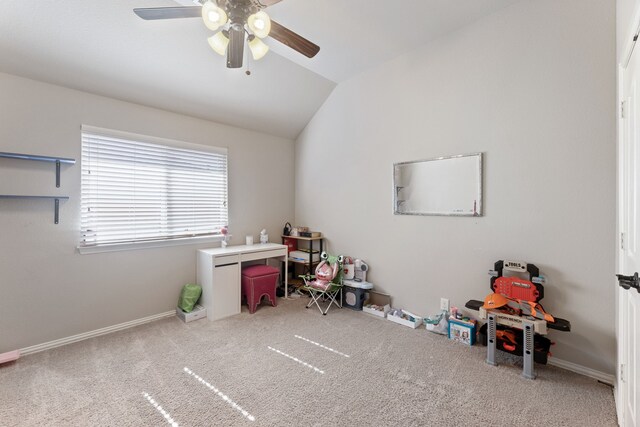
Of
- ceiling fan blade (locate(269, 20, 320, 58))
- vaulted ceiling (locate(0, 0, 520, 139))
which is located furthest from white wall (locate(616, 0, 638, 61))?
ceiling fan blade (locate(269, 20, 320, 58))

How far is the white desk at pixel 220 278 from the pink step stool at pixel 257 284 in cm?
12

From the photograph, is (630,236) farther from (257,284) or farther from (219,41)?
(257,284)

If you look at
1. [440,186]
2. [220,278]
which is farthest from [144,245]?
[440,186]

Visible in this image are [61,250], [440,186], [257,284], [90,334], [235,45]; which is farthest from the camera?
[257,284]

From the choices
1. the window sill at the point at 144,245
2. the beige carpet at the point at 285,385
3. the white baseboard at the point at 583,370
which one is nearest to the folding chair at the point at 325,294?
the beige carpet at the point at 285,385

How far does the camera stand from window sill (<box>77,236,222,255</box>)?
106 inches

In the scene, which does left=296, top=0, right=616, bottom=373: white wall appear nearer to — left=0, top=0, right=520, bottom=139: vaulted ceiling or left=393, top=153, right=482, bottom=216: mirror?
left=393, top=153, right=482, bottom=216: mirror

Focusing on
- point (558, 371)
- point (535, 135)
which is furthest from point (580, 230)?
point (558, 371)

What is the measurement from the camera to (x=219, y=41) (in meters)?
1.93

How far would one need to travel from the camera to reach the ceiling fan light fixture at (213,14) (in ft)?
5.02

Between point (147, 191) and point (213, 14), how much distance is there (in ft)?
7.20

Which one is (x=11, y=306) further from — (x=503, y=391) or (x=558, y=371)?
(x=558, y=371)

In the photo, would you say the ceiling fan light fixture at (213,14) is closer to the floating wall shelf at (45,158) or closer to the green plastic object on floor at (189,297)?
the floating wall shelf at (45,158)

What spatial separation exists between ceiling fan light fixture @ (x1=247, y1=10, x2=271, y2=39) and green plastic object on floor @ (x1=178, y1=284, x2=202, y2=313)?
270cm
